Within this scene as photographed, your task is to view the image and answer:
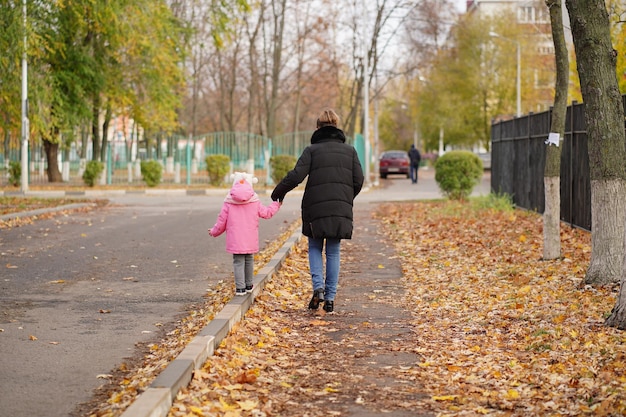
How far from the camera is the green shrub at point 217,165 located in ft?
131

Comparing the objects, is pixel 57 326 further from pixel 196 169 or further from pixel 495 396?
pixel 196 169

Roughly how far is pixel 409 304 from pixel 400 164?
156ft

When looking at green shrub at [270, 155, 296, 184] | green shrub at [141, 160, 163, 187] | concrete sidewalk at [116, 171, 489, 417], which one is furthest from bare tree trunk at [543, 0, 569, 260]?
green shrub at [141, 160, 163, 187]

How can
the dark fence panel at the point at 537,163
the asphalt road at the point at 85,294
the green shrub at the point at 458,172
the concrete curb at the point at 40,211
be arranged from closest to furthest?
the asphalt road at the point at 85,294
the dark fence panel at the point at 537,163
the concrete curb at the point at 40,211
the green shrub at the point at 458,172

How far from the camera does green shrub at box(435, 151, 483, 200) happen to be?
84.8 ft

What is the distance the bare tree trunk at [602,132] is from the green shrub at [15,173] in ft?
100

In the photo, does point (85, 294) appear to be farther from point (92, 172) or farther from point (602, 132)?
point (92, 172)

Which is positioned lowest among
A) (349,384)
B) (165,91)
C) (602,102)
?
(349,384)

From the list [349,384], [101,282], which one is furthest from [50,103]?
[349,384]

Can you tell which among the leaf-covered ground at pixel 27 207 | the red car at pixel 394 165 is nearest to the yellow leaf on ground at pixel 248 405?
the leaf-covered ground at pixel 27 207

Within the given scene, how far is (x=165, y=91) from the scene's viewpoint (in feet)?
133

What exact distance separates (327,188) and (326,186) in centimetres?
2

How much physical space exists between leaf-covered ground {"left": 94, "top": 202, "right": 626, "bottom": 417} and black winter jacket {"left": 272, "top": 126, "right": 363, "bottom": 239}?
872 mm

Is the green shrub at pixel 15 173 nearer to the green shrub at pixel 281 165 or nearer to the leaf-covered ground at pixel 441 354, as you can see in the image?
the green shrub at pixel 281 165
